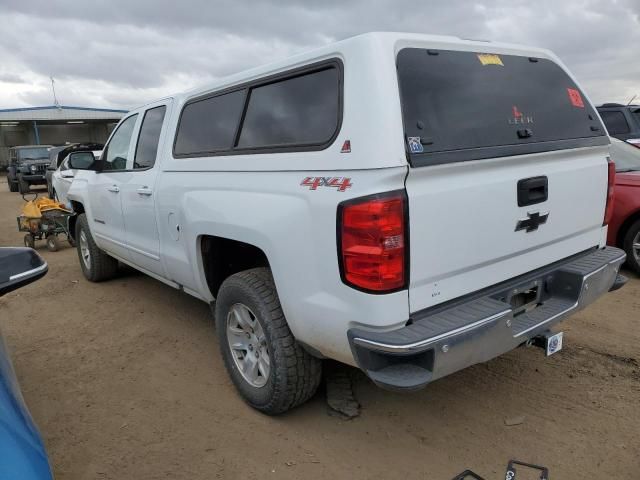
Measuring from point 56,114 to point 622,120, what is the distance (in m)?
41.3

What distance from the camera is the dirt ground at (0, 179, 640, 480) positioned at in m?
2.71

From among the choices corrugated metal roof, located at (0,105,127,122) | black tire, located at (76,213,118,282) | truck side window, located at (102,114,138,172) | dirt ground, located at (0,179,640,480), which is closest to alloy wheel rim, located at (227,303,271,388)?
dirt ground, located at (0,179,640,480)

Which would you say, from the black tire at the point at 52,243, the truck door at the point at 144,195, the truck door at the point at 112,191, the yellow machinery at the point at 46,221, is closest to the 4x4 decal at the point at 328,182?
the truck door at the point at 144,195

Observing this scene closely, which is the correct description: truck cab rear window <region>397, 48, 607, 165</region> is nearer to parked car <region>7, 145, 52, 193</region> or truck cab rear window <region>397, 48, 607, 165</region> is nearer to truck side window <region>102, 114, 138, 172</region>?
truck side window <region>102, 114, 138, 172</region>

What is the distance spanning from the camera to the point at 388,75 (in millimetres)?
2287

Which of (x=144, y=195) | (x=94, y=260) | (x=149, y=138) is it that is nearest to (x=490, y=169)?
(x=144, y=195)

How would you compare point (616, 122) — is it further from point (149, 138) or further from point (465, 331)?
point (465, 331)

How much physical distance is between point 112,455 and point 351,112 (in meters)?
2.34

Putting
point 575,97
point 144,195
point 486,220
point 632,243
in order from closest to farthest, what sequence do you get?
1. point 486,220
2. point 575,97
3. point 144,195
4. point 632,243

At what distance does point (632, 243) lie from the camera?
17.9ft

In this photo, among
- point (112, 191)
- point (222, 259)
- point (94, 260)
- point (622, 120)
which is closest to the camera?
point (222, 259)

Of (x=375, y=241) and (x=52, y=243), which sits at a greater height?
(x=375, y=241)

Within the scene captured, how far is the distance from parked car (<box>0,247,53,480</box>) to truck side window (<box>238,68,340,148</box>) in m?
1.38

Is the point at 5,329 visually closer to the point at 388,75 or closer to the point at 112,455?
the point at 112,455
